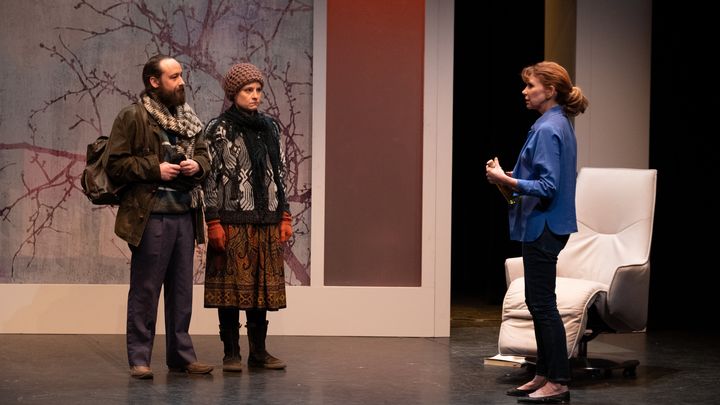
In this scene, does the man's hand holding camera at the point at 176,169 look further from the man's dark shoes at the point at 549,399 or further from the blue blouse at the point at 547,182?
the man's dark shoes at the point at 549,399

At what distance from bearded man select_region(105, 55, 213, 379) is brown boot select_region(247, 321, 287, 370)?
28 centimetres

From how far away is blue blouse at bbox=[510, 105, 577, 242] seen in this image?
4562 mm

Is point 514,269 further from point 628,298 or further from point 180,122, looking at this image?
point 180,122

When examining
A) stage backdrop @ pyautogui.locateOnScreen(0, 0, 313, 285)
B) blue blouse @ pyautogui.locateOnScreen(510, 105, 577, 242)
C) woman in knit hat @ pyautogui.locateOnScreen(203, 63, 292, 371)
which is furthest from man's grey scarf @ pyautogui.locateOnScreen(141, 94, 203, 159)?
blue blouse @ pyautogui.locateOnScreen(510, 105, 577, 242)

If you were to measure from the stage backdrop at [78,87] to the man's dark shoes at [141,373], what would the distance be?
1.49 m

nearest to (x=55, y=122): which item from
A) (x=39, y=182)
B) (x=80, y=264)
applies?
(x=39, y=182)

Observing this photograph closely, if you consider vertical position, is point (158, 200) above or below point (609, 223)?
above

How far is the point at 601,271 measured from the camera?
5.62 m

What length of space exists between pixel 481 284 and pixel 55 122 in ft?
14.2

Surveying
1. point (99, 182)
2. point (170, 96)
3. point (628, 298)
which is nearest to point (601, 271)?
point (628, 298)

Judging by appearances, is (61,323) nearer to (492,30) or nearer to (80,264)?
(80,264)

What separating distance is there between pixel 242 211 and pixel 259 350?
684mm

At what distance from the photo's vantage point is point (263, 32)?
654cm

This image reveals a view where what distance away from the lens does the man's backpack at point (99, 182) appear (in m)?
5.03
